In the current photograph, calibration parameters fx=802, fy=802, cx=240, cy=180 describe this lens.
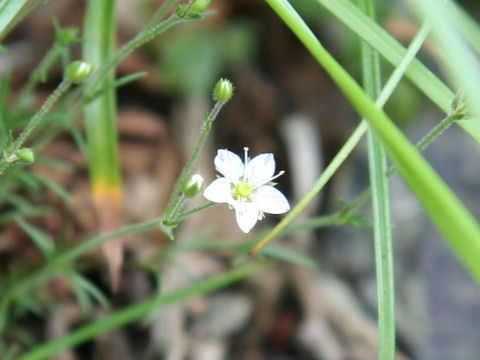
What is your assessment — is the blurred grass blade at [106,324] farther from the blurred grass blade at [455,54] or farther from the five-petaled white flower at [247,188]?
the blurred grass blade at [455,54]

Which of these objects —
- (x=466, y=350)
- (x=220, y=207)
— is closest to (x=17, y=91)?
(x=220, y=207)

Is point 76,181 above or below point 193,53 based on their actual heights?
below

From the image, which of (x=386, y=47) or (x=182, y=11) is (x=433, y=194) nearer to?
(x=386, y=47)

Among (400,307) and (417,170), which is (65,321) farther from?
(417,170)

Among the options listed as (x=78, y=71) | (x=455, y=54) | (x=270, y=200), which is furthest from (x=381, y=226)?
(x=78, y=71)

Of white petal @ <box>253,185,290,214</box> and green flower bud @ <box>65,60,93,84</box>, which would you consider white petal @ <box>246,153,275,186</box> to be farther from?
green flower bud @ <box>65,60,93,84</box>

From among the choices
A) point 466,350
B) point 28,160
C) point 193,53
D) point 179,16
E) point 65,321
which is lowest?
point 466,350
